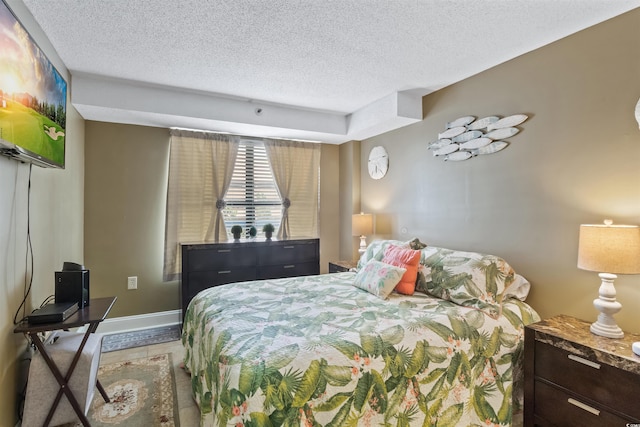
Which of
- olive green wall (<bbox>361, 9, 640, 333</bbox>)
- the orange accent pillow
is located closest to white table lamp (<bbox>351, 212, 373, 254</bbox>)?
olive green wall (<bbox>361, 9, 640, 333</bbox>)

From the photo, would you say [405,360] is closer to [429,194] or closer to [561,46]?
[429,194]

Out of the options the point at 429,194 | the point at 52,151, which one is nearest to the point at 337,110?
the point at 429,194

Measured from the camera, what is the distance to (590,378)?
5.18 ft

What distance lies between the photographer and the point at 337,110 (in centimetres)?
376

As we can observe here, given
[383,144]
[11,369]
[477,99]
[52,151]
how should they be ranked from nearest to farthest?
[11,369] < [52,151] < [477,99] < [383,144]

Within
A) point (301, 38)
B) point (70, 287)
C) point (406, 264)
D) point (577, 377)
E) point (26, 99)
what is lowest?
point (577, 377)

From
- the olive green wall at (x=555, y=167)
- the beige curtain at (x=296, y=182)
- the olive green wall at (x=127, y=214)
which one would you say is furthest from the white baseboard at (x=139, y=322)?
the olive green wall at (x=555, y=167)

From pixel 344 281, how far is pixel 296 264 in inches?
48.7

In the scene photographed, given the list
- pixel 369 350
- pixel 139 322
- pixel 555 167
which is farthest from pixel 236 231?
pixel 555 167

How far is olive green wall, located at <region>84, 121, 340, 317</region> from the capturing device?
3.36 metres

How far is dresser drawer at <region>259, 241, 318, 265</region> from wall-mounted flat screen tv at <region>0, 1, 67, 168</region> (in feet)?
6.88

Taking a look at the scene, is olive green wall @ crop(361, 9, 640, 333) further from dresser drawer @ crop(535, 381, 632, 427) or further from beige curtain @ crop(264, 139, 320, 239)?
beige curtain @ crop(264, 139, 320, 239)

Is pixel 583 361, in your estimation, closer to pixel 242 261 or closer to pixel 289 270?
pixel 289 270

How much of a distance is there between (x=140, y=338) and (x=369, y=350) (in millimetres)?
2796
